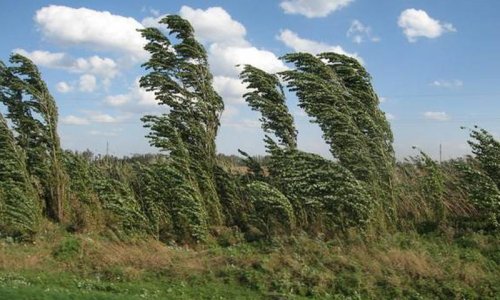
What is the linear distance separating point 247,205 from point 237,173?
121 cm

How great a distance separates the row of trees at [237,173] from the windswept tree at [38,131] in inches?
1.2

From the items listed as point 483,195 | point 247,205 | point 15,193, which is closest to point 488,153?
point 483,195

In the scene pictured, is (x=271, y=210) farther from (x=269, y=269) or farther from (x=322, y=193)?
(x=269, y=269)

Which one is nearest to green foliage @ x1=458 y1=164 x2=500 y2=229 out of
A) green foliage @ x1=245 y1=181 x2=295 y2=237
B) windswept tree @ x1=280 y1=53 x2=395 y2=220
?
windswept tree @ x1=280 y1=53 x2=395 y2=220

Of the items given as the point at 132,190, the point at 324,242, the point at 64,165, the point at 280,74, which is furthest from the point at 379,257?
the point at 64,165

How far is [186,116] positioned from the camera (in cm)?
1811

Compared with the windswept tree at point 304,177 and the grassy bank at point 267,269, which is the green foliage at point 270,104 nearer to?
the windswept tree at point 304,177

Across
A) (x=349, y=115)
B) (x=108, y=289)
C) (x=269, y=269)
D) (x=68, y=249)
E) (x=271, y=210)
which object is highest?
(x=349, y=115)

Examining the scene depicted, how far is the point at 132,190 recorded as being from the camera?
17.8 m

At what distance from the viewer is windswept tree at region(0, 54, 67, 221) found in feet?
60.3

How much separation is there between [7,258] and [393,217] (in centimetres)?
977

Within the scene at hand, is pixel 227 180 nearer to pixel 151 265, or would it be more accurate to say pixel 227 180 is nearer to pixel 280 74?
pixel 280 74

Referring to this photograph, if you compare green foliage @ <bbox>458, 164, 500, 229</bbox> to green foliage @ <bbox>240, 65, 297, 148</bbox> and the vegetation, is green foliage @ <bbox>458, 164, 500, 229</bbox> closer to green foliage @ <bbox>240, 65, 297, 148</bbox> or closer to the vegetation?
the vegetation

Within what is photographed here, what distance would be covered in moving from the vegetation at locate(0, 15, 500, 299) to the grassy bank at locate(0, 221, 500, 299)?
41 millimetres
